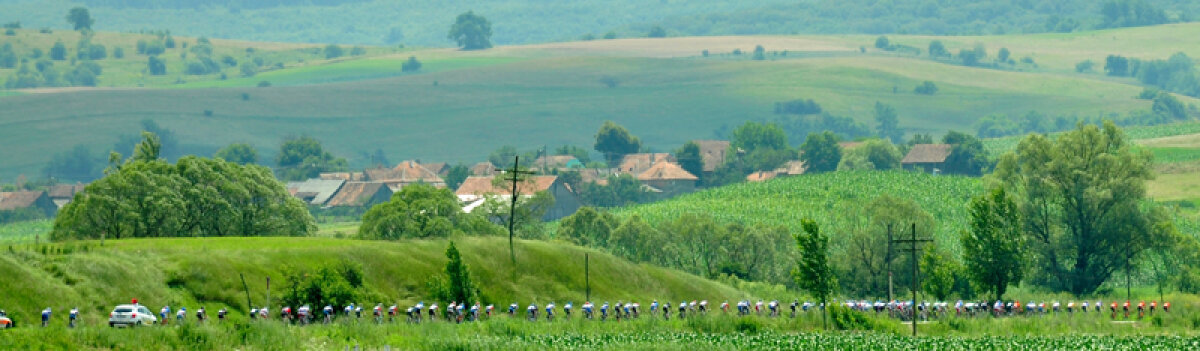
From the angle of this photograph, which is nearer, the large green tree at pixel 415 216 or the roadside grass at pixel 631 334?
the roadside grass at pixel 631 334

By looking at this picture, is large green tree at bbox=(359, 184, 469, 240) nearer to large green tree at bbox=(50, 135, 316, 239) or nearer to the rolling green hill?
large green tree at bbox=(50, 135, 316, 239)

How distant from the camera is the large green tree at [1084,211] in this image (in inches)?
5925

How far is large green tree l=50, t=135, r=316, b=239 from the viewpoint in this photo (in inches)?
4820

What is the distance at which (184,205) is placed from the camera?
126 metres

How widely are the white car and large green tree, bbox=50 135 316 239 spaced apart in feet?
134

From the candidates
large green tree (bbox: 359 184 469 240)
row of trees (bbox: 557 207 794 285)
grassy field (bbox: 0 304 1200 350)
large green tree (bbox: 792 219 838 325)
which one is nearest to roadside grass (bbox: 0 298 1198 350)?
grassy field (bbox: 0 304 1200 350)

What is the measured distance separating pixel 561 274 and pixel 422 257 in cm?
1280

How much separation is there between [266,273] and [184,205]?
2804 cm

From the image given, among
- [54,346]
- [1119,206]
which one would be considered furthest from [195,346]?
[1119,206]

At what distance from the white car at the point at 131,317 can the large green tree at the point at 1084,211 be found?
9550 cm

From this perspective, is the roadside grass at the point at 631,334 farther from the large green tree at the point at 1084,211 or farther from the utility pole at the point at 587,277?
the large green tree at the point at 1084,211

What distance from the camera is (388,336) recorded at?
274 feet

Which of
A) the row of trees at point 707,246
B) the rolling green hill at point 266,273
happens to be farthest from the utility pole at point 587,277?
the row of trees at point 707,246

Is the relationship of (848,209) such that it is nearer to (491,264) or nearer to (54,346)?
(491,264)
